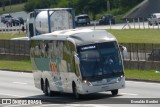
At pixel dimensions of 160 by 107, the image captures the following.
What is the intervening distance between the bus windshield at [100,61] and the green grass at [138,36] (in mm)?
28802

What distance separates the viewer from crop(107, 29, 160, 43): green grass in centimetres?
5929

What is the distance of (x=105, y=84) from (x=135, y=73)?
13.2 meters

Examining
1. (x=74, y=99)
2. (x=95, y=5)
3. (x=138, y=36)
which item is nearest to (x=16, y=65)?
(x=138, y=36)

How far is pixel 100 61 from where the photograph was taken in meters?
27.9

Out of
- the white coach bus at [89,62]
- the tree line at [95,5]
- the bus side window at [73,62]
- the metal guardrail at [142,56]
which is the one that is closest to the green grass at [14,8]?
the tree line at [95,5]

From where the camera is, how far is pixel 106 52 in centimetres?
2806

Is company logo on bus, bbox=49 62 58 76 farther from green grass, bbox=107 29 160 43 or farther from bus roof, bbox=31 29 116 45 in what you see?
green grass, bbox=107 29 160 43

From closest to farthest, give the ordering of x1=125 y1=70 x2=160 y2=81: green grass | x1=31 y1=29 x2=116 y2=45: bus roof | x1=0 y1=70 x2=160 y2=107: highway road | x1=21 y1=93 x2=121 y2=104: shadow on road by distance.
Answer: x1=0 y1=70 x2=160 y2=107: highway road < x1=21 y1=93 x2=121 y2=104: shadow on road < x1=31 y1=29 x2=116 y2=45: bus roof < x1=125 y1=70 x2=160 y2=81: green grass

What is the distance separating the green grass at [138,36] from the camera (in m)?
59.3

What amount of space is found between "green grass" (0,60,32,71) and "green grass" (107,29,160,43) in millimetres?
9213

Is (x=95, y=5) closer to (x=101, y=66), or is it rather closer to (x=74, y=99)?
(x=74, y=99)

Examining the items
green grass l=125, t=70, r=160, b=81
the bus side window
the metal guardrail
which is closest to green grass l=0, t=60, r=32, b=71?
the metal guardrail

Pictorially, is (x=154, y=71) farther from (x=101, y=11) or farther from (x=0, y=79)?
(x=101, y=11)

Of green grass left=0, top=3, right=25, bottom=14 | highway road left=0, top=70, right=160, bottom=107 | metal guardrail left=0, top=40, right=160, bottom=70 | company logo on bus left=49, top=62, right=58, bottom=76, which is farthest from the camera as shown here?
green grass left=0, top=3, right=25, bottom=14
